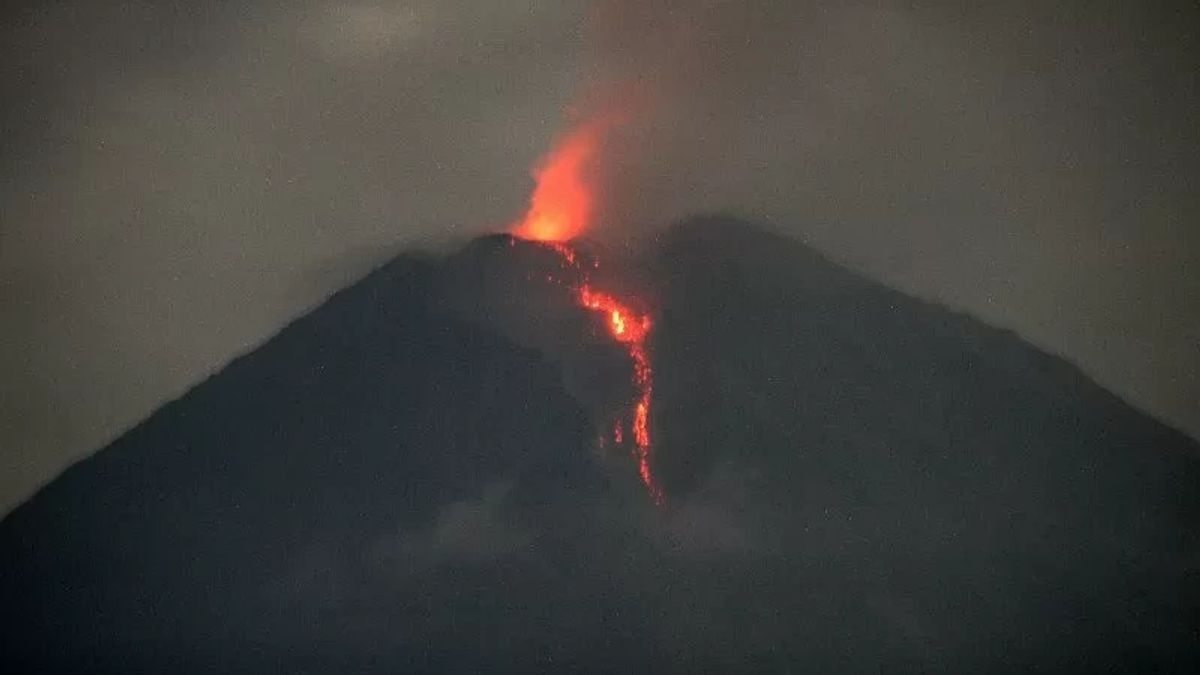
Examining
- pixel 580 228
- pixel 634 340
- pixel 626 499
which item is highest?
pixel 580 228

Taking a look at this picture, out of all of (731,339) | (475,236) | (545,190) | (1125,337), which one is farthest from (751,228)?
(1125,337)

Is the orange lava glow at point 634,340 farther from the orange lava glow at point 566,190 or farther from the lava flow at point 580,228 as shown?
the orange lava glow at point 566,190

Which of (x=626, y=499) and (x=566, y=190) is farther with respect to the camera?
(x=566, y=190)

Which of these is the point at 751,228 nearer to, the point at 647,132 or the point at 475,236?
the point at 647,132

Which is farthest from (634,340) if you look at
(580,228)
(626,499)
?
(626,499)

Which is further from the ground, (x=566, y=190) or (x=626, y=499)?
(x=566, y=190)

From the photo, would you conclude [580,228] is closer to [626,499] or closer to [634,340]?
[634,340]

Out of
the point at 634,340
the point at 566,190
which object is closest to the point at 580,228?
the point at 566,190
